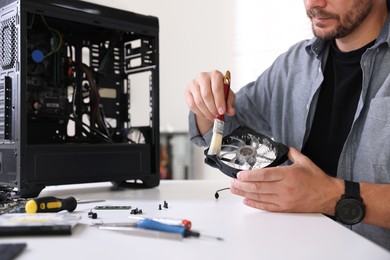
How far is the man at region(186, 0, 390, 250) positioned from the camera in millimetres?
768

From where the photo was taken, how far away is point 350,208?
2.55ft

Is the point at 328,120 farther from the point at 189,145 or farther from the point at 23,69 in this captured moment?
the point at 189,145

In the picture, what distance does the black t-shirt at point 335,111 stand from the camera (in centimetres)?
115

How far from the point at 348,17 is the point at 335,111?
0.27 meters

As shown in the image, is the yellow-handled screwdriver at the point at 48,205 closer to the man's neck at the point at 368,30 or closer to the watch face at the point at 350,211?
the watch face at the point at 350,211

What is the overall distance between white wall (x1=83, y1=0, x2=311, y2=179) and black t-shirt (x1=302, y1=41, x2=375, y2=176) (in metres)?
1.56

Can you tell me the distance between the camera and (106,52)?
122 centimetres

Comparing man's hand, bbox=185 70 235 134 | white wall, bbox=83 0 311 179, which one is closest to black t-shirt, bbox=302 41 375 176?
man's hand, bbox=185 70 235 134

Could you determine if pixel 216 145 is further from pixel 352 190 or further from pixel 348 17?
pixel 348 17

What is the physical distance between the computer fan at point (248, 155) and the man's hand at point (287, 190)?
5 centimetres

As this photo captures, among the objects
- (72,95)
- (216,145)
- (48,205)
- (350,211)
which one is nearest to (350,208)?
(350,211)

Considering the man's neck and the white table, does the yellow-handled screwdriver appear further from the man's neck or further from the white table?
the man's neck

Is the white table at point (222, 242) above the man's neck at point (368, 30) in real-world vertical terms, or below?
below

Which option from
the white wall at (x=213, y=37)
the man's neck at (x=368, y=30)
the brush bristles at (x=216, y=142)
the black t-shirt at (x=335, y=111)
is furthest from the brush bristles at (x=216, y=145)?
the white wall at (x=213, y=37)
